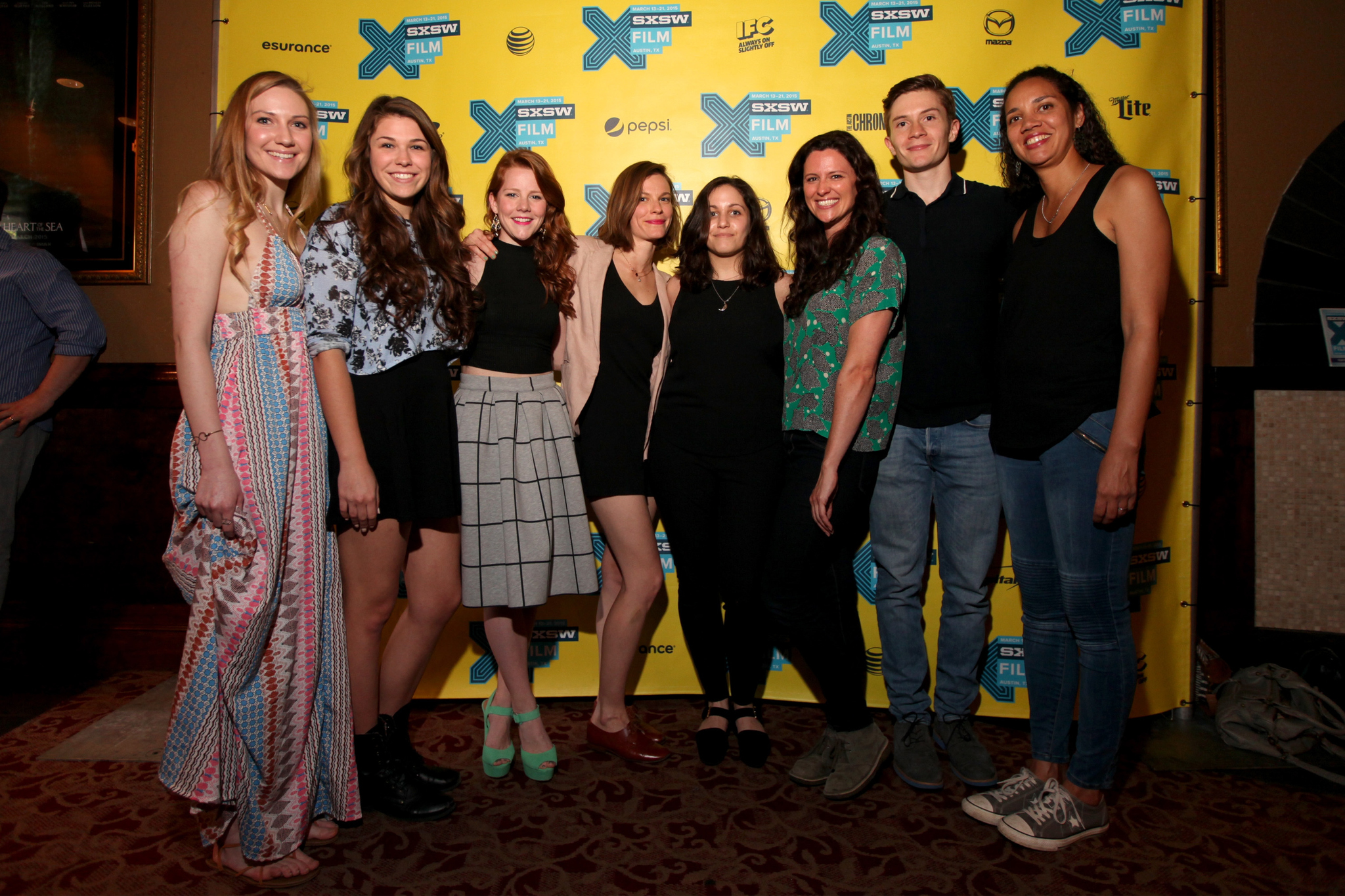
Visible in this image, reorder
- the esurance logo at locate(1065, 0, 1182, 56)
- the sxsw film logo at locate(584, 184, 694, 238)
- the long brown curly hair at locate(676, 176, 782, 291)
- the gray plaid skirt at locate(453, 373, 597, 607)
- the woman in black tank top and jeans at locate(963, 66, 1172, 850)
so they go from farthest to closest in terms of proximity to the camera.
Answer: the sxsw film logo at locate(584, 184, 694, 238) → the esurance logo at locate(1065, 0, 1182, 56) → the long brown curly hair at locate(676, 176, 782, 291) → the gray plaid skirt at locate(453, 373, 597, 607) → the woman in black tank top and jeans at locate(963, 66, 1172, 850)

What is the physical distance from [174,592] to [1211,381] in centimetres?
460

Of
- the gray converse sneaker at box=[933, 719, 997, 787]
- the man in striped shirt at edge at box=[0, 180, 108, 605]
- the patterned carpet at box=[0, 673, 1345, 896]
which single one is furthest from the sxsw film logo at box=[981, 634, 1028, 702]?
the man in striped shirt at edge at box=[0, 180, 108, 605]

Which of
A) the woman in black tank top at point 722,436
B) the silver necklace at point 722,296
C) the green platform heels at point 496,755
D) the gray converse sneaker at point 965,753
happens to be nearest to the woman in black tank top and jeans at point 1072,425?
the gray converse sneaker at point 965,753

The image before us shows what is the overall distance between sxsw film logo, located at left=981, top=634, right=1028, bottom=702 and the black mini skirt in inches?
81.2

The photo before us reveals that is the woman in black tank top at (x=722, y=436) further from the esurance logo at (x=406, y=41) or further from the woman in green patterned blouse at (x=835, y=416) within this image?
the esurance logo at (x=406, y=41)

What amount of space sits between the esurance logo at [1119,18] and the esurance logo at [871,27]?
0.53m

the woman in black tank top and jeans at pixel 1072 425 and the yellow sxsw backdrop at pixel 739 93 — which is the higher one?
the yellow sxsw backdrop at pixel 739 93

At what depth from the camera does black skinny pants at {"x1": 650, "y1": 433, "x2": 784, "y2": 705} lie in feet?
7.05

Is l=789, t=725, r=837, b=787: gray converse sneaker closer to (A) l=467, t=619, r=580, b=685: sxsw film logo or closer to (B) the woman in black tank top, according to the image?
(B) the woman in black tank top

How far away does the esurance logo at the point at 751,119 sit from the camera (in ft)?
8.95

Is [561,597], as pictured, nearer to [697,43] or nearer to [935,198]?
[935,198]

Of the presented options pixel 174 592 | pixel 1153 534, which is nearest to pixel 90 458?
pixel 174 592

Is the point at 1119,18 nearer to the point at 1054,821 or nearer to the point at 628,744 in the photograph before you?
the point at 1054,821

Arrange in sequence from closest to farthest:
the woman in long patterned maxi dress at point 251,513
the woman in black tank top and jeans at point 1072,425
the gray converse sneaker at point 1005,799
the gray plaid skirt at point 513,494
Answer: the woman in long patterned maxi dress at point 251,513 → the woman in black tank top and jeans at point 1072,425 → the gray converse sneaker at point 1005,799 → the gray plaid skirt at point 513,494
